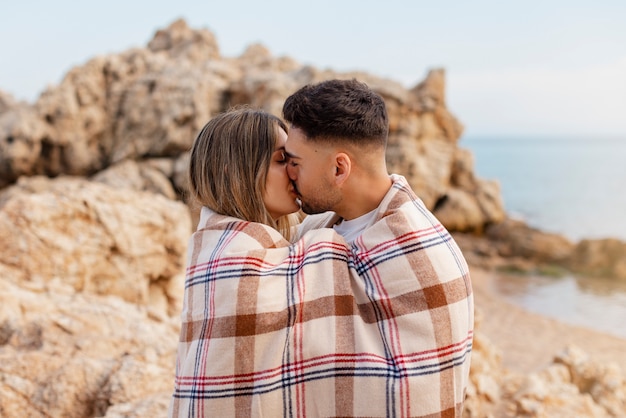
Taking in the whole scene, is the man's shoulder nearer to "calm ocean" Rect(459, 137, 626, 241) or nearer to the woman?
the woman

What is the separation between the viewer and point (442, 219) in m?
→ 23.9

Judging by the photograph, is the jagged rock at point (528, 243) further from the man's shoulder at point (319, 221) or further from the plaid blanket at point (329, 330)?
the plaid blanket at point (329, 330)

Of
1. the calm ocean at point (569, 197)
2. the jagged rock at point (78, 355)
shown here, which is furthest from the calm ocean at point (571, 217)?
the jagged rock at point (78, 355)

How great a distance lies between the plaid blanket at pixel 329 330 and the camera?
2346 millimetres

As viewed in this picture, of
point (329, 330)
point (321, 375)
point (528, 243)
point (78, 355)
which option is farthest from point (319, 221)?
point (528, 243)

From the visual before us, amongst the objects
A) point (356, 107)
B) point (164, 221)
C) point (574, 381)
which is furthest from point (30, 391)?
point (574, 381)

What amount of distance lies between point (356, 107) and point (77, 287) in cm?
437

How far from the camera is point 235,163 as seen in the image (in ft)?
9.03

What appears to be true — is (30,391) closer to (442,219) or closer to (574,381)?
(574,381)

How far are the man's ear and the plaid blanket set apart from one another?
1.04ft

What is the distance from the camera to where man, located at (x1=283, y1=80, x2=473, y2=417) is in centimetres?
235

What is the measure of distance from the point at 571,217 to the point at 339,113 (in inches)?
1767

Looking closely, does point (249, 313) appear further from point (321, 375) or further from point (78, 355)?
point (78, 355)

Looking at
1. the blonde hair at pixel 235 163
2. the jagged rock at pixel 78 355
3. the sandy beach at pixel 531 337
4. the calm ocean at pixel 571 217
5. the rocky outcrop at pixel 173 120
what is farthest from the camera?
the rocky outcrop at pixel 173 120
